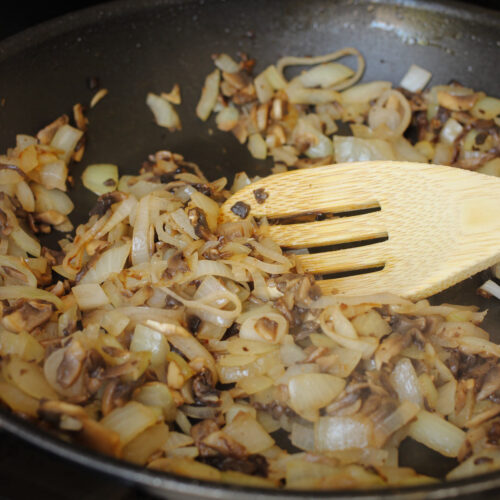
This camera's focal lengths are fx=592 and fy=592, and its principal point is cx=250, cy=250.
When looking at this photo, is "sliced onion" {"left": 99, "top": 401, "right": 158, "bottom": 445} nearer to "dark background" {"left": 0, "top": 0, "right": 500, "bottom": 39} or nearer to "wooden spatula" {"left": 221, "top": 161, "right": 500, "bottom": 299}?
"wooden spatula" {"left": 221, "top": 161, "right": 500, "bottom": 299}

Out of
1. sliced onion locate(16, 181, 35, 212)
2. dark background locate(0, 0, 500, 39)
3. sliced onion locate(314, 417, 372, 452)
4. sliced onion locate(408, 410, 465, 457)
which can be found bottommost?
sliced onion locate(408, 410, 465, 457)

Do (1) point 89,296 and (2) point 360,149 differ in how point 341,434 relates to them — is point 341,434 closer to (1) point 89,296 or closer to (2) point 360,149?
(1) point 89,296

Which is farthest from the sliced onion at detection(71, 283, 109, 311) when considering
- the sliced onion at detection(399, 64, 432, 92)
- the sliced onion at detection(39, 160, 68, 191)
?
the sliced onion at detection(399, 64, 432, 92)

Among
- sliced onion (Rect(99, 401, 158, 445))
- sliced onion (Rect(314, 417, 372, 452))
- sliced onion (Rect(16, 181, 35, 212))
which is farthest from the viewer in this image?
sliced onion (Rect(16, 181, 35, 212))

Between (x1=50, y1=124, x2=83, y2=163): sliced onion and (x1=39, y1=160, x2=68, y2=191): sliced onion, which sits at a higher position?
(x1=50, y1=124, x2=83, y2=163): sliced onion

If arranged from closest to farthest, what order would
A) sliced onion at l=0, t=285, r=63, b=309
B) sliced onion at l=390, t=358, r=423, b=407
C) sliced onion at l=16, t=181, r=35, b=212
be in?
sliced onion at l=390, t=358, r=423, b=407
sliced onion at l=0, t=285, r=63, b=309
sliced onion at l=16, t=181, r=35, b=212

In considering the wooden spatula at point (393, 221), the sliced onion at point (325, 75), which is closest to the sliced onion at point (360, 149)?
the sliced onion at point (325, 75)

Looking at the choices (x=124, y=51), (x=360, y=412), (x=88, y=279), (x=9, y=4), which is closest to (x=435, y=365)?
(x=360, y=412)

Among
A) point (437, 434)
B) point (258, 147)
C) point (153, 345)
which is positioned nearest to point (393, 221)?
point (437, 434)
